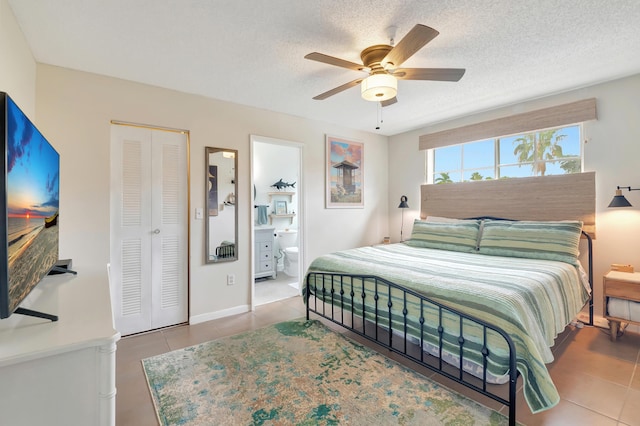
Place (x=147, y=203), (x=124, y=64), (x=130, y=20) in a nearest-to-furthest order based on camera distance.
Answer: (x=130, y=20)
(x=124, y=64)
(x=147, y=203)

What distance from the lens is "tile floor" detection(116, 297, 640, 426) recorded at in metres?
1.71

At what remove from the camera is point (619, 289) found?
2.53 meters

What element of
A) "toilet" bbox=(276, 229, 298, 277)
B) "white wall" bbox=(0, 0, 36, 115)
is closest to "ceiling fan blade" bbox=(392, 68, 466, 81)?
"white wall" bbox=(0, 0, 36, 115)

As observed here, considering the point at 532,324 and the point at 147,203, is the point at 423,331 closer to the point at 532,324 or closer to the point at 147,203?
the point at 532,324

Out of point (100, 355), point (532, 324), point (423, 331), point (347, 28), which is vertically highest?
point (347, 28)

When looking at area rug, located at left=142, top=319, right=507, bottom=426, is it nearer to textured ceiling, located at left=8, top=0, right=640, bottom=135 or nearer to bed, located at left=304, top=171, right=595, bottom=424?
bed, located at left=304, top=171, right=595, bottom=424

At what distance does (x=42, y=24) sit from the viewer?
1949 mm

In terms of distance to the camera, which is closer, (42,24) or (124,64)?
(42,24)

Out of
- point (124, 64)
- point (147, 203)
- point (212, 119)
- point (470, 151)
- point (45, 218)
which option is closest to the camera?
point (45, 218)

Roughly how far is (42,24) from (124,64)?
1.87 feet

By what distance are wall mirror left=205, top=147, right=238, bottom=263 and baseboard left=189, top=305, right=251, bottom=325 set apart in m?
0.58

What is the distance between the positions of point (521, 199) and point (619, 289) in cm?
126

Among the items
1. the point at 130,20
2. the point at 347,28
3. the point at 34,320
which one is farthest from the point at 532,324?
the point at 130,20

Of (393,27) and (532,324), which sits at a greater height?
(393,27)
